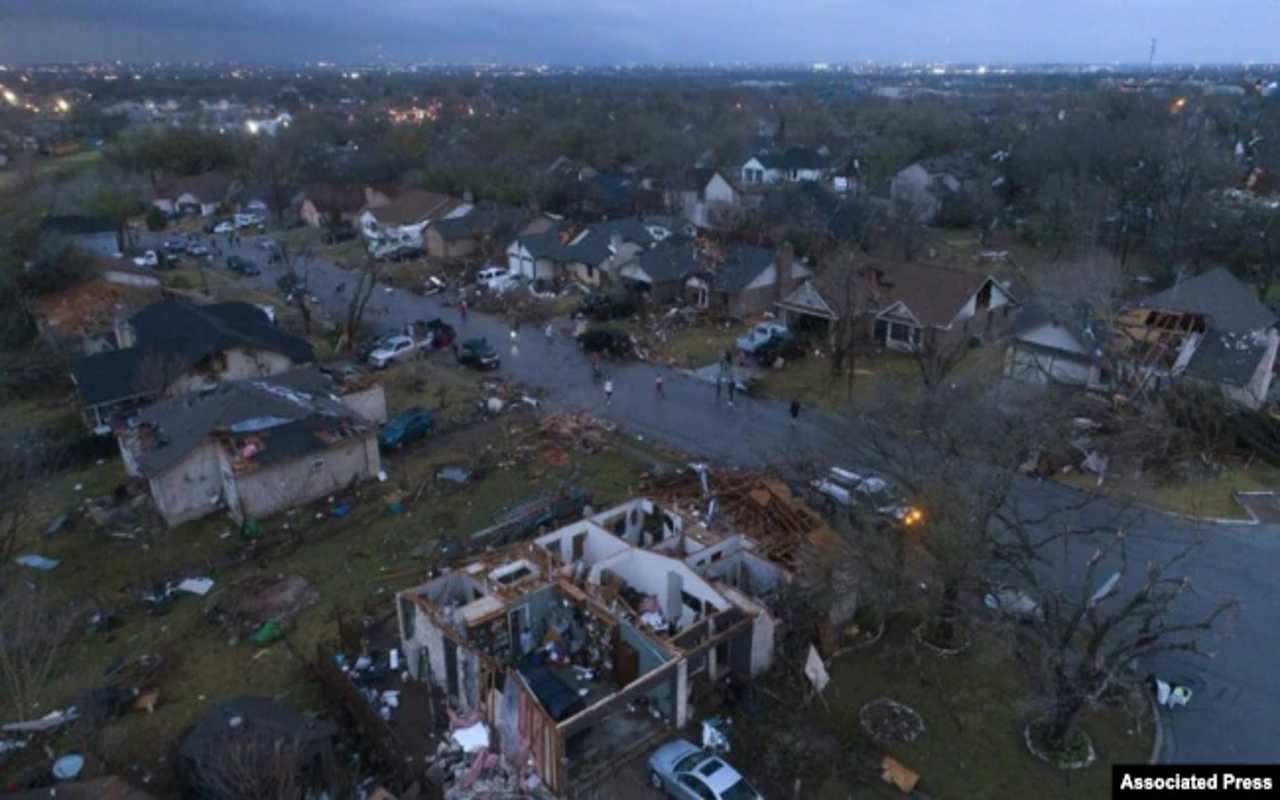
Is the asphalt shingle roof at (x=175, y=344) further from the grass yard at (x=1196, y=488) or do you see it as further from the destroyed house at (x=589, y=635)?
the grass yard at (x=1196, y=488)

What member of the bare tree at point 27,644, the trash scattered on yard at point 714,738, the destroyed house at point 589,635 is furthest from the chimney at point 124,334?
the trash scattered on yard at point 714,738

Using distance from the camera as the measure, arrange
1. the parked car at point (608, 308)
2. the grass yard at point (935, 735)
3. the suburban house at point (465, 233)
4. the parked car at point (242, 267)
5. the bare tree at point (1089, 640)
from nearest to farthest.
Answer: the bare tree at point (1089, 640), the grass yard at point (935, 735), the parked car at point (608, 308), the parked car at point (242, 267), the suburban house at point (465, 233)

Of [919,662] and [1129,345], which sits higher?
[1129,345]

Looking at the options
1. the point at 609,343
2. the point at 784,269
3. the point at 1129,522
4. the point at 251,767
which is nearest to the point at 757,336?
the point at 609,343

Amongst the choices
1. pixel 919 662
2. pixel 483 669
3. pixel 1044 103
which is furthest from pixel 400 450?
pixel 1044 103

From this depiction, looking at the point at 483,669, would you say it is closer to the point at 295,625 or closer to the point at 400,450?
the point at 295,625

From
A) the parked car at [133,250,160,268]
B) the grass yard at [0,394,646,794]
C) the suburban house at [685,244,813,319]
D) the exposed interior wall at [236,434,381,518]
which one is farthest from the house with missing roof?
the exposed interior wall at [236,434,381,518]

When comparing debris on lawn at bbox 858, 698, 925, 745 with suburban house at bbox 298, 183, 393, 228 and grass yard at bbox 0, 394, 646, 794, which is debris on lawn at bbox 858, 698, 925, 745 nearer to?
grass yard at bbox 0, 394, 646, 794

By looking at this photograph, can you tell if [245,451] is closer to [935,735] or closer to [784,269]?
[935,735]
